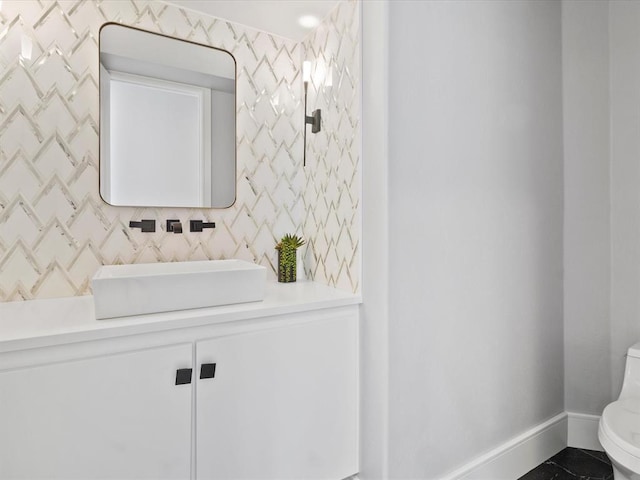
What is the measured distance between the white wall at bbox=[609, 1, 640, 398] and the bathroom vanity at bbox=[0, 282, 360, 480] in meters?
1.51

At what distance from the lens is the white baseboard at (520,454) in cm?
169

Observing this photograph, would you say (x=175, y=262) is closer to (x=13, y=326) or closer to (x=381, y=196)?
(x=13, y=326)

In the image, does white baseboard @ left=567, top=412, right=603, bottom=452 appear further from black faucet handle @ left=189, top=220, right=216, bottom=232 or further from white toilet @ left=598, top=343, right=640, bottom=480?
black faucet handle @ left=189, top=220, right=216, bottom=232

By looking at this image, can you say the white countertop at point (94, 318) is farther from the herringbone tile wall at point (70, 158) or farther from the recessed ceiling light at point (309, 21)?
the recessed ceiling light at point (309, 21)

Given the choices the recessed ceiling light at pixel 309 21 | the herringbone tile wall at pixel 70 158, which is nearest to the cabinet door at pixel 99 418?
the herringbone tile wall at pixel 70 158

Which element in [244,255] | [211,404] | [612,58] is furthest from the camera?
[612,58]

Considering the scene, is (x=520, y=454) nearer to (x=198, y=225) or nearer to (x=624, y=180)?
(x=624, y=180)

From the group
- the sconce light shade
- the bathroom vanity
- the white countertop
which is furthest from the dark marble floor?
the sconce light shade

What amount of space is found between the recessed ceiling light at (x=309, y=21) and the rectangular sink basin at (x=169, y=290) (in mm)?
1158

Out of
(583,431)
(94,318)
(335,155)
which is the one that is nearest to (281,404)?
(94,318)

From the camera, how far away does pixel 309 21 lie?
5.76 ft

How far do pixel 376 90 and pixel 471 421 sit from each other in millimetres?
Result: 1440

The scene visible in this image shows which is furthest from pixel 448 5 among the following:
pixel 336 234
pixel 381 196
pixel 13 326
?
pixel 13 326

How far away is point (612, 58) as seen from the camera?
2.05 m
